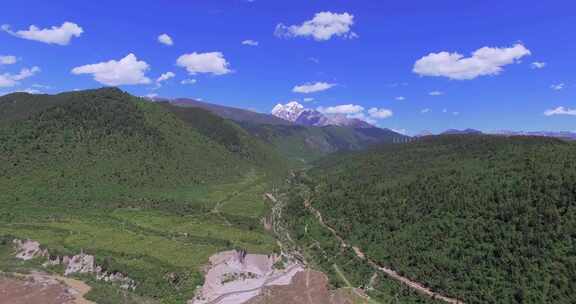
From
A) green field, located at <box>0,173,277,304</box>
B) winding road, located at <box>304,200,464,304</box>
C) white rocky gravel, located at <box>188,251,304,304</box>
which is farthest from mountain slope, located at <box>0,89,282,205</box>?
winding road, located at <box>304,200,464,304</box>

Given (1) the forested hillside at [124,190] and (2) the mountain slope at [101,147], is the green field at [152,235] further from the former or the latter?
(2) the mountain slope at [101,147]

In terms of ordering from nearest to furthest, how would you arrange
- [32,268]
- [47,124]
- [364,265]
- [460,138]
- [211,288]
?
[211,288] < [32,268] < [364,265] < [47,124] < [460,138]

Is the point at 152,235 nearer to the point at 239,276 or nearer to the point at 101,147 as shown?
the point at 239,276

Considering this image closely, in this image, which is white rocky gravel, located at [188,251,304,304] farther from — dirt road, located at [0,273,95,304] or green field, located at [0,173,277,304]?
dirt road, located at [0,273,95,304]

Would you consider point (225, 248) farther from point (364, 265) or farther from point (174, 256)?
point (364, 265)

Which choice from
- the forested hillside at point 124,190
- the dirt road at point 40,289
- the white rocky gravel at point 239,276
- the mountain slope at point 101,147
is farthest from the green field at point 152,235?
the mountain slope at point 101,147

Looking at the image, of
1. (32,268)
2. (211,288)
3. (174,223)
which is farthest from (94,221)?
(211,288)

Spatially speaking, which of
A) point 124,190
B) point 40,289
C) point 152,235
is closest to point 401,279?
point 152,235

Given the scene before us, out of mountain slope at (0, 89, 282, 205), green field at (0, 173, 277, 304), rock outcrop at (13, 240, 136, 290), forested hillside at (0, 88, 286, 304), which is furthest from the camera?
mountain slope at (0, 89, 282, 205)

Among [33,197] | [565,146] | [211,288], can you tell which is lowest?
[211,288]
